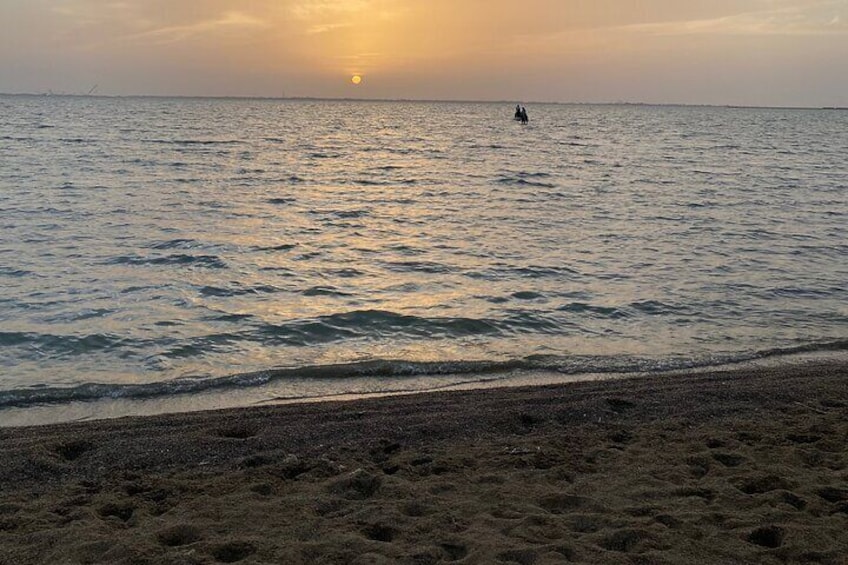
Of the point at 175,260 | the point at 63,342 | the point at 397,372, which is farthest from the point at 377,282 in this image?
the point at 63,342

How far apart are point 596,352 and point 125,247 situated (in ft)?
35.5

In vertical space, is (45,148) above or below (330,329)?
above

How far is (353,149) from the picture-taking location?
161 feet

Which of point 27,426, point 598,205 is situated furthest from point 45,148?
point 27,426

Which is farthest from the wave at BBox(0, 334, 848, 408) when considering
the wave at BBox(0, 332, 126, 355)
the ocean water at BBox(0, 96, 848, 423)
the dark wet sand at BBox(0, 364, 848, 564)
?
the wave at BBox(0, 332, 126, 355)

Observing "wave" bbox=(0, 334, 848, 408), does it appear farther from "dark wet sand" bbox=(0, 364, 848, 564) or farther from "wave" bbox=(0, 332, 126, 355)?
"wave" bbox=(0, 332, 126, 355)

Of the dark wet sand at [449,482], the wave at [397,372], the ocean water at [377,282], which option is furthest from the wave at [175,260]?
the dark wet sand at [449,482]

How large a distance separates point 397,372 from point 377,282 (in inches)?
187

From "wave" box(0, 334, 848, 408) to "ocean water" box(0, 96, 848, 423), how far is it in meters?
0.03

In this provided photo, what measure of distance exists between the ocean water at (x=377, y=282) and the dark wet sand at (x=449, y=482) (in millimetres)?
1676

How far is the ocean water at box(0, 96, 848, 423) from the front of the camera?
28.0ft

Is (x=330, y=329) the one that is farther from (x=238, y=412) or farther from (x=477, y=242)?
(x=477, y=242)

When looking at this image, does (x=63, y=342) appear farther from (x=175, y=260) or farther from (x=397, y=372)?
(x=175, y=260)

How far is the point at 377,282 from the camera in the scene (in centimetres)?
1305
